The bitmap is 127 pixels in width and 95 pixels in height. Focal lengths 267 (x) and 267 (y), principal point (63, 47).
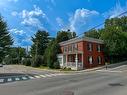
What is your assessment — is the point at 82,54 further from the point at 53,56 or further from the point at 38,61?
the point at 38,61

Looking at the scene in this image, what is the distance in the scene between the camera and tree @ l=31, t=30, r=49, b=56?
90438mm

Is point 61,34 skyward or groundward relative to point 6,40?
skyward

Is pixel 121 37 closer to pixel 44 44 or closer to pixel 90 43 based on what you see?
pixel 90 43

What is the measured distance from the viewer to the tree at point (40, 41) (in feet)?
297

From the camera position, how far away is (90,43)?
55.3 metres

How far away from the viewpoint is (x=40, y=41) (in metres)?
92.9

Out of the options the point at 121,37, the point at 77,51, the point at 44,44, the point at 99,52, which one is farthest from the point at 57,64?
the point at 44,44

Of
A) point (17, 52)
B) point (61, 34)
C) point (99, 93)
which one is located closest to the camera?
point (99, 93)

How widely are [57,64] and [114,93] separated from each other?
136ft

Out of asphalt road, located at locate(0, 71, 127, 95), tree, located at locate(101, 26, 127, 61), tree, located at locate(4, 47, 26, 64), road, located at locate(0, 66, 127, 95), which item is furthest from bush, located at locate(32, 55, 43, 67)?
asphalt road, located at locate(0, 71, 127, 95)

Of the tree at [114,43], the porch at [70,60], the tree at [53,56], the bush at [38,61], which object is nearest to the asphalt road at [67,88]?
the porch at [70,60]

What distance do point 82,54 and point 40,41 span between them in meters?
41.5

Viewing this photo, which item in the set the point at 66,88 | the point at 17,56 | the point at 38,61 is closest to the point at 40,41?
the point at 38,61

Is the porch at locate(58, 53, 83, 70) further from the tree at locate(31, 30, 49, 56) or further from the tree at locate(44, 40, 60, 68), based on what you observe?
the tree at locate(31, 30, 49, 56)
